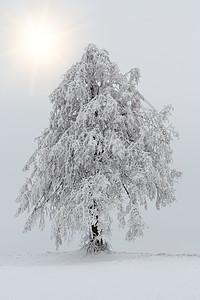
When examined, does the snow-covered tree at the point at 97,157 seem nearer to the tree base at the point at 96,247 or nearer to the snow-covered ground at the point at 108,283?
the tree base at the point at 96,247

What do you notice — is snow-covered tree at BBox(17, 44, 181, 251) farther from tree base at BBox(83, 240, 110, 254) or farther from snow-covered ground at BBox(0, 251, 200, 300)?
snow-covered ground at BBox(0, 251, 200, 300)

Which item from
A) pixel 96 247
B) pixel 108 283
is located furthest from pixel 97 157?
pixel 108 283

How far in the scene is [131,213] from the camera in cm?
1923

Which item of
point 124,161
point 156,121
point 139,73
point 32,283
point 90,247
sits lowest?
point 32,283

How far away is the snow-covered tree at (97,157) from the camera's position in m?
19.0

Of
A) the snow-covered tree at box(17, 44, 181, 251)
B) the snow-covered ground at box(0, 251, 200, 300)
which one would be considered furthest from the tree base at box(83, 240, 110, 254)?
the snow-covered ground at box(0, 251, 200, 300)

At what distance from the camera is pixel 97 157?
20.4 meters

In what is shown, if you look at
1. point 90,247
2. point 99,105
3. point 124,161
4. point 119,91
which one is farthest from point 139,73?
point 90,247

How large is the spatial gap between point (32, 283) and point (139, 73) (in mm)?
14199

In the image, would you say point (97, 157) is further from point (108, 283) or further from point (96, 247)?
point (108, 283)

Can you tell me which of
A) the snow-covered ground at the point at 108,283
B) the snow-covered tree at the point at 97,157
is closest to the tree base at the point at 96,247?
the snow-covered tree at the point at 97,157

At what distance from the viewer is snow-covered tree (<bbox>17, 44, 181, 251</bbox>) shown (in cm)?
1897

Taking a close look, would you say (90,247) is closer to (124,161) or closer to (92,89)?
(124,161)

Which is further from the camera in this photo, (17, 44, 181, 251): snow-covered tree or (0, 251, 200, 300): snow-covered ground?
(17, 44, 181, 251): snow-covered tree
